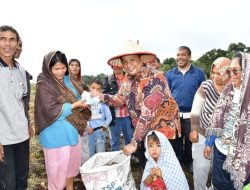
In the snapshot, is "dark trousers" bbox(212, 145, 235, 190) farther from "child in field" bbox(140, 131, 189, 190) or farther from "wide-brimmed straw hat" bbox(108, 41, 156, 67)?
"wide-brimmed straw hat" bbox(108, 41, 156, 67)

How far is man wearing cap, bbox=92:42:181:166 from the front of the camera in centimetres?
301

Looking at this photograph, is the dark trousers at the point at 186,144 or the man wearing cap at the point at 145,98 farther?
the dark trousers at the point at 186,144

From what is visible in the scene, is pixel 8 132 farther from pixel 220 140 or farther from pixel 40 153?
pixel 40 153

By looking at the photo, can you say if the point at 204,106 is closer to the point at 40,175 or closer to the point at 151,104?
the point at 151,104

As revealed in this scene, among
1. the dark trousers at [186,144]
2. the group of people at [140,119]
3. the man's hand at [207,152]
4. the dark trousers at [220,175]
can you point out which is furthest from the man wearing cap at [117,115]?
the dark trousers at [220,175]

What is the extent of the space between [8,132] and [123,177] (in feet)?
4.28

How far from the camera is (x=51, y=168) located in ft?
11.2

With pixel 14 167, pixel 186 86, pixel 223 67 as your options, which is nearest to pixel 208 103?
pixel 223 67

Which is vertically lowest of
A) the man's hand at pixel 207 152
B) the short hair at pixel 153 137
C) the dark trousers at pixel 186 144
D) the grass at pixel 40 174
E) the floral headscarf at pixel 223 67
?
the grass at pixel 40 174

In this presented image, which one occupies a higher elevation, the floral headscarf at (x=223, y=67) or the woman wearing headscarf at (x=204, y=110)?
the floral headscarf at (x=223, y=67)

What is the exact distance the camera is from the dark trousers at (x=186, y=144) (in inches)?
206

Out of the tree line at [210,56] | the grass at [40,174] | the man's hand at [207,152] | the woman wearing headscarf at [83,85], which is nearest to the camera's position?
the man's hand at [207,152]

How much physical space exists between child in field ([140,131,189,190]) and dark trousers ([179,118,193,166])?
2.00 m

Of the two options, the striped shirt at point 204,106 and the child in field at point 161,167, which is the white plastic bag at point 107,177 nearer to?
the child in field at point 161,167
